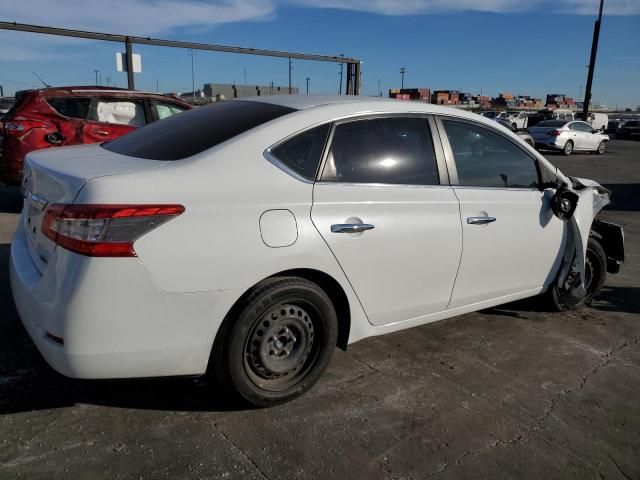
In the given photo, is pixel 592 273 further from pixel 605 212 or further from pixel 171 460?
pixel 605 212

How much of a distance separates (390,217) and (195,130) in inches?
47.9

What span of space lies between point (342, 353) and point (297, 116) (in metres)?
1.64

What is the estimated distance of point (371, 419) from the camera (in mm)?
2832

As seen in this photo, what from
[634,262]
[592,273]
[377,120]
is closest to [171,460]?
[377,120]

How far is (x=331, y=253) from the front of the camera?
2.76m

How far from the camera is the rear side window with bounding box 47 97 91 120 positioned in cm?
720

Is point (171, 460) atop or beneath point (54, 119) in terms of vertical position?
beneath

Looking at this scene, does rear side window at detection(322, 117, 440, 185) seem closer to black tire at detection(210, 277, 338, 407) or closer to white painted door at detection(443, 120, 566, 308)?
white painted door at detection(443, 120, 566, 308)

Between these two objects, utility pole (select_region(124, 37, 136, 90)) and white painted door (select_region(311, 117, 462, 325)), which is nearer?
white painted door (select_region(311, 117, 462, 325))

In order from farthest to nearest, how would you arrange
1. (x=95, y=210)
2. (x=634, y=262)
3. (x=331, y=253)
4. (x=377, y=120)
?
(x=634, y=262) < (x=377, y=120) < (x=331, y=253) < (x=95, y=210)

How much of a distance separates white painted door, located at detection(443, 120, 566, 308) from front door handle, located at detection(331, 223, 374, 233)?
788 mm

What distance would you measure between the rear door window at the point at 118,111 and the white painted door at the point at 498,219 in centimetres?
575

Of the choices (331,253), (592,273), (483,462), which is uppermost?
(331,253)

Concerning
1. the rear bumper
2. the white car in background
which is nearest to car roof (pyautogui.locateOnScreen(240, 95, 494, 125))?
the rear bumper
